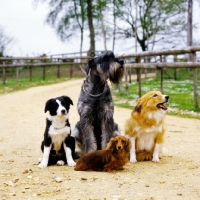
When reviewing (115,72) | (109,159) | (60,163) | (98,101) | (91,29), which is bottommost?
(60,163)

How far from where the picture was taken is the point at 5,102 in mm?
16984

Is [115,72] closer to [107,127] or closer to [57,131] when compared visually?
[107,127]

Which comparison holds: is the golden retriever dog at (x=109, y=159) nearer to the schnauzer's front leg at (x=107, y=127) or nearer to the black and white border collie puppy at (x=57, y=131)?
the black and white border collie puppy at (x=57, y=131)

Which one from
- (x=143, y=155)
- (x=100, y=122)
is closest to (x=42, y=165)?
(x=100, y=122)

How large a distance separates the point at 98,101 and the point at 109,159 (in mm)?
1133

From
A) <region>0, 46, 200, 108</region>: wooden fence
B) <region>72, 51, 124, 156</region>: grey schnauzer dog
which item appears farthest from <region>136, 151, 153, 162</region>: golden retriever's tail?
<region>0, 46, 200, 108</region>: wooden fence

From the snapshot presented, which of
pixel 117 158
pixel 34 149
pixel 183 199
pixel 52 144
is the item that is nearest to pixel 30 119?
pixel 34 149

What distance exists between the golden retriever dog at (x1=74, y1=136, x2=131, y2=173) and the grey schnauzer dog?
77 cm

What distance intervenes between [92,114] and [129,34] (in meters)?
36.7

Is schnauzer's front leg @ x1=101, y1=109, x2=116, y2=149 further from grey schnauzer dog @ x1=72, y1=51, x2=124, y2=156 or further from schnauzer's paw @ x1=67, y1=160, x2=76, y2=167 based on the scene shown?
schnauzer's paw @ x1=67, y1=160, x2=76, y2=167

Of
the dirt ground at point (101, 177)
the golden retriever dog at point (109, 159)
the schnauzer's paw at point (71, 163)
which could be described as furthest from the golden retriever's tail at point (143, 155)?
the schnauzer's paw at point (71, 163)

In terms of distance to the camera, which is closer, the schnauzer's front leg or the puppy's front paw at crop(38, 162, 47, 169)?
the puppy's front paw at crop(38, 162, 47, 169)

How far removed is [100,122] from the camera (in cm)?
706

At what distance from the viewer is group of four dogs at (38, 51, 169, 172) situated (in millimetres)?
6629
